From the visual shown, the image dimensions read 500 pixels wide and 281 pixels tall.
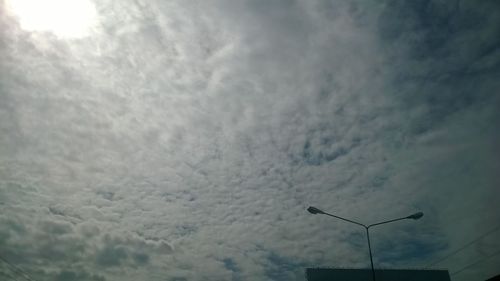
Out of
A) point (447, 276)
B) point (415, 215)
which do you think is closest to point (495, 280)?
point (415, 215)

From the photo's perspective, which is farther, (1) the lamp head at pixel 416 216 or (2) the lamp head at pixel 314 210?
(2) the lamp head at pixel 314 210

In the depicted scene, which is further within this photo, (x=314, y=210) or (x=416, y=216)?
(x=314, y=210)

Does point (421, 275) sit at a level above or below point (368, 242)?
above

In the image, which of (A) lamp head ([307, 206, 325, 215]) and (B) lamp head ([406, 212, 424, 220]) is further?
(A) lamp head ([307, 206, 325, 215])

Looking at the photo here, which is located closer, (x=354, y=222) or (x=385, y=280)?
(x=354, y=222)

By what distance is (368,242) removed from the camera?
23.1 m

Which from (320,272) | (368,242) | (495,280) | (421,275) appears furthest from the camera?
(421,275)

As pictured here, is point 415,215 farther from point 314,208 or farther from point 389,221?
point 314,208

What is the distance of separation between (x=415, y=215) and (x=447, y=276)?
41.5 m

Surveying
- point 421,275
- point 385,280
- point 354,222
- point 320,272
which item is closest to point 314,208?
point 354,222

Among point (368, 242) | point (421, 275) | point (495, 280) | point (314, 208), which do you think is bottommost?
point (495, 280)

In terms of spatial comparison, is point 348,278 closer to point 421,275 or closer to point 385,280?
point 385,280

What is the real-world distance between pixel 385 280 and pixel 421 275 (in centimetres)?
694

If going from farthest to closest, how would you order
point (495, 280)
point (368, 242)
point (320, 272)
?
point (320, 272) → point (368, 242) → point (495, 280)
